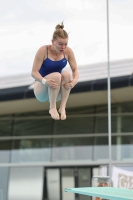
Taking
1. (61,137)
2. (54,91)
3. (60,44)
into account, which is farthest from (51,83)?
(61,137)

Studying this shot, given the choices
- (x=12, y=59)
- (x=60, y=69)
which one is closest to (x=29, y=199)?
(x=12, y=59)

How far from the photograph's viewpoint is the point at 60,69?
15.7 ft

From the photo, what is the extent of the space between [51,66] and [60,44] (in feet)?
1.09

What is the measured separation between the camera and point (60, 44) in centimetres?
445

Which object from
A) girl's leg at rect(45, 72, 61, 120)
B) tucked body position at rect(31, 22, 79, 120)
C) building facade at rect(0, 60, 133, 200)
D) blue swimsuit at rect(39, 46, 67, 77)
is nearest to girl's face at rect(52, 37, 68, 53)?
tucked body position at rect(31, 22, 79, 120)

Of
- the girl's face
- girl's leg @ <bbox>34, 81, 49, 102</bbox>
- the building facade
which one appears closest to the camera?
the girl's face

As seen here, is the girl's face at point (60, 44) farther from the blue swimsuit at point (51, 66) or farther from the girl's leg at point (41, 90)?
the girl's leg at point (41, 90)

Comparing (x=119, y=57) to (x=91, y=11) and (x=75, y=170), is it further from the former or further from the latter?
(x=75, y=170)

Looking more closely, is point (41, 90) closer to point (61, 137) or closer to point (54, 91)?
point (54, 91)

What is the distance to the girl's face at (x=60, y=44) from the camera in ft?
14.4

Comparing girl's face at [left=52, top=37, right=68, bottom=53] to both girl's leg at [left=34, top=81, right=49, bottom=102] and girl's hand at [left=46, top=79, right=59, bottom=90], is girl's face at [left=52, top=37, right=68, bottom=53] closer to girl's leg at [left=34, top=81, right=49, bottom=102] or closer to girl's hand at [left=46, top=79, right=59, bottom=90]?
girl's hand at [left=46, top=79, right=59, bottom=90]

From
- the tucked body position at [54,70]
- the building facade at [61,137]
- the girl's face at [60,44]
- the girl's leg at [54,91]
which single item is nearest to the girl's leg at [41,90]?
the tucked body position at [54,70]

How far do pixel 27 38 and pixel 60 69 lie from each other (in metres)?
6.37

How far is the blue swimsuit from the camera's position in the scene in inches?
183
